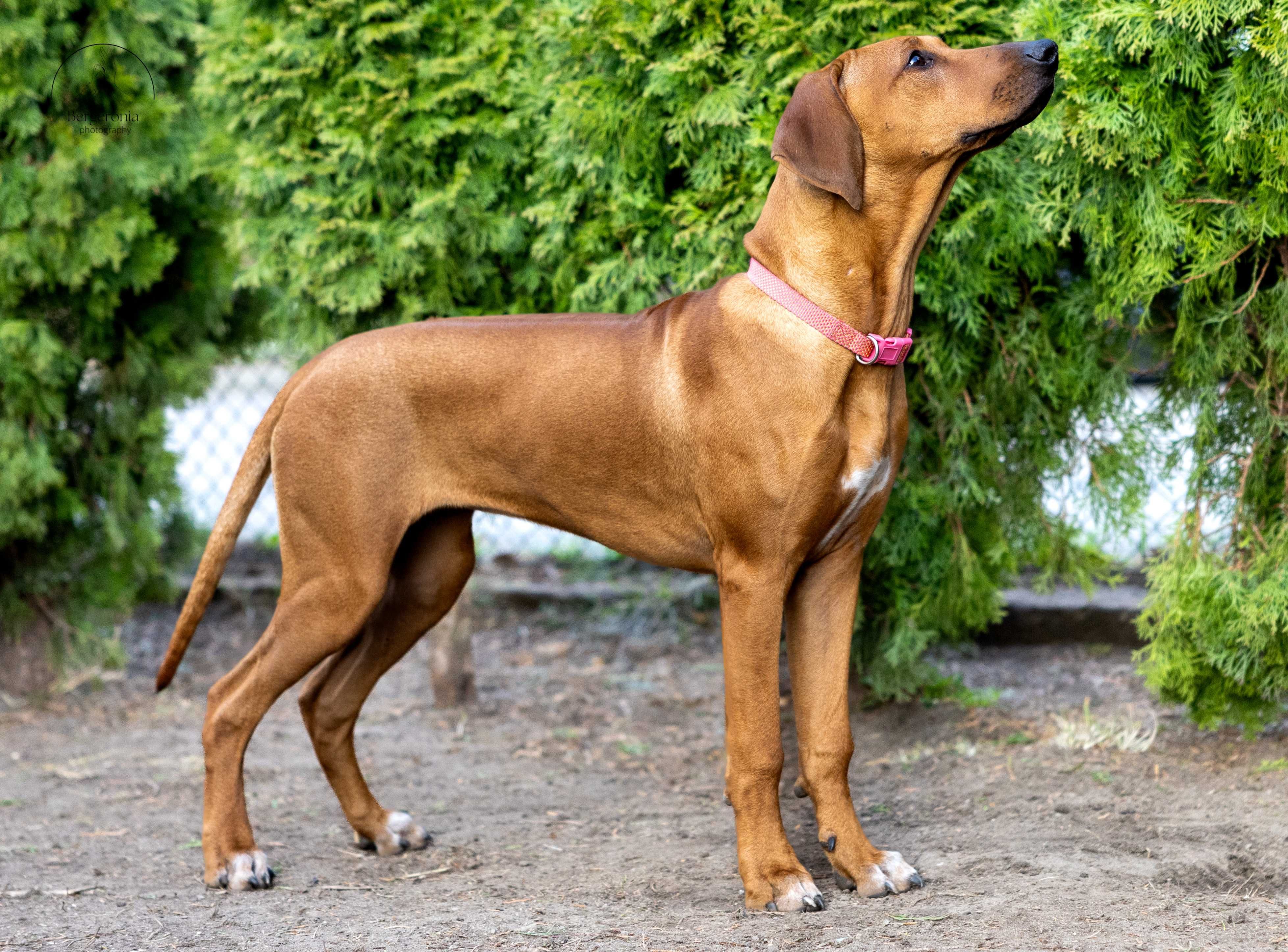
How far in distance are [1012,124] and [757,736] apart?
1.67 m

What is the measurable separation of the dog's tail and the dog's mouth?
2.08 meters

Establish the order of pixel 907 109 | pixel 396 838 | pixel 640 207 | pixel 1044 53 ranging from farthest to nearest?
pixel 640 207, pixel 396 838, pixel 907 109, pixel 1044 53

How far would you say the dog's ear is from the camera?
3.08 meters

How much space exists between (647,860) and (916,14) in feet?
9.18

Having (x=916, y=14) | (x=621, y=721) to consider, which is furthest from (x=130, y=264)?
(x=916, y=14)

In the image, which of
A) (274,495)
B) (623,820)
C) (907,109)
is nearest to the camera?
(907,109)

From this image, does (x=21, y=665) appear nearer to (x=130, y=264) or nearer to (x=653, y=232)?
(x=130, y=264)

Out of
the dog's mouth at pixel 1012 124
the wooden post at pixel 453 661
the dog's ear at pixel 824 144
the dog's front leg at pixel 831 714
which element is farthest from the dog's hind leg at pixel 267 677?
the dog's mouth at pixel 1012 124

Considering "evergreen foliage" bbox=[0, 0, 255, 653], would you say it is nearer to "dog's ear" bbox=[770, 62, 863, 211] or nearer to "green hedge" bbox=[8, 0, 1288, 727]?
"green hedge" bbox=[8, 0, 1288, 727]

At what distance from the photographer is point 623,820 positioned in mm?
4277

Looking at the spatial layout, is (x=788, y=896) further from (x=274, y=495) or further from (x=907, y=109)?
(x=274, y=495)

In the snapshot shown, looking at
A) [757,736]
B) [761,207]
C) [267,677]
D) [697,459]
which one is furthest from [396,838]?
[761,207]

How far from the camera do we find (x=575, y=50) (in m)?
4.40

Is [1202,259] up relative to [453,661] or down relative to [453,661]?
up
